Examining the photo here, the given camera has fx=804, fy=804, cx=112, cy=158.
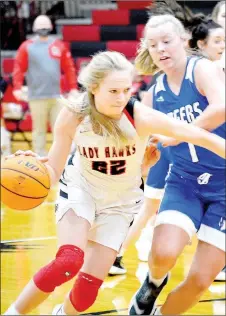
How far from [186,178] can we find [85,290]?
52 centimetres

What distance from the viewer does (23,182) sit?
8.32ft

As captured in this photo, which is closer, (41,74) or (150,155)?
(150,155)

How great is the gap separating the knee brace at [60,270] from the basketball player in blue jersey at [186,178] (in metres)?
0.30

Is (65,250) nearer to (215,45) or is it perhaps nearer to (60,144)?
(60,144)

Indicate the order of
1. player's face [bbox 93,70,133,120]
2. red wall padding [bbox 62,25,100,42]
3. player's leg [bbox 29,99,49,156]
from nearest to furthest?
player's face [bbox 93,70,133,120], player's leg [bbox 29,99,49,156], red wall padding [bbox 62,25,100,42]

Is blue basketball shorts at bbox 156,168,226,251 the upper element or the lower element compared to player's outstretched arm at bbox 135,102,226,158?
lower

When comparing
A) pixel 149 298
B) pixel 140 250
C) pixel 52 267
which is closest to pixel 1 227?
pixel 140 250

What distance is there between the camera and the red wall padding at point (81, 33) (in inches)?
341

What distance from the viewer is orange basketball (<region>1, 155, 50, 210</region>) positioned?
2537 millimetres

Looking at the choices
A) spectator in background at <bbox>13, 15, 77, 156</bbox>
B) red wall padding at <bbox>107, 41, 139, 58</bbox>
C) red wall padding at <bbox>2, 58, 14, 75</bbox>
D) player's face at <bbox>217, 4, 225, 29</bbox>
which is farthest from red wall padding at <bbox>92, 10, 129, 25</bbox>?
player's face at <bbox>217, 4, 225, 29</bbox>

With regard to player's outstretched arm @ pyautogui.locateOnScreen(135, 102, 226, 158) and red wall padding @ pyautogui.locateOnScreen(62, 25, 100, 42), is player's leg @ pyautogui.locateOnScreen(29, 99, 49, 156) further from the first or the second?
player's outstretched arm @ pyautogui.locateOnScreen(135, 102, 226, 158)

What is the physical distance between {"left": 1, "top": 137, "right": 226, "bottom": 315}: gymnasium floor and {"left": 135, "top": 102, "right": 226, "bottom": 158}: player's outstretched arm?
3.39 feet

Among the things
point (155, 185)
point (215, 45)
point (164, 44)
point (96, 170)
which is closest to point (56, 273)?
point (96, 170)

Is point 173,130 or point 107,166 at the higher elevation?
point 173,130
